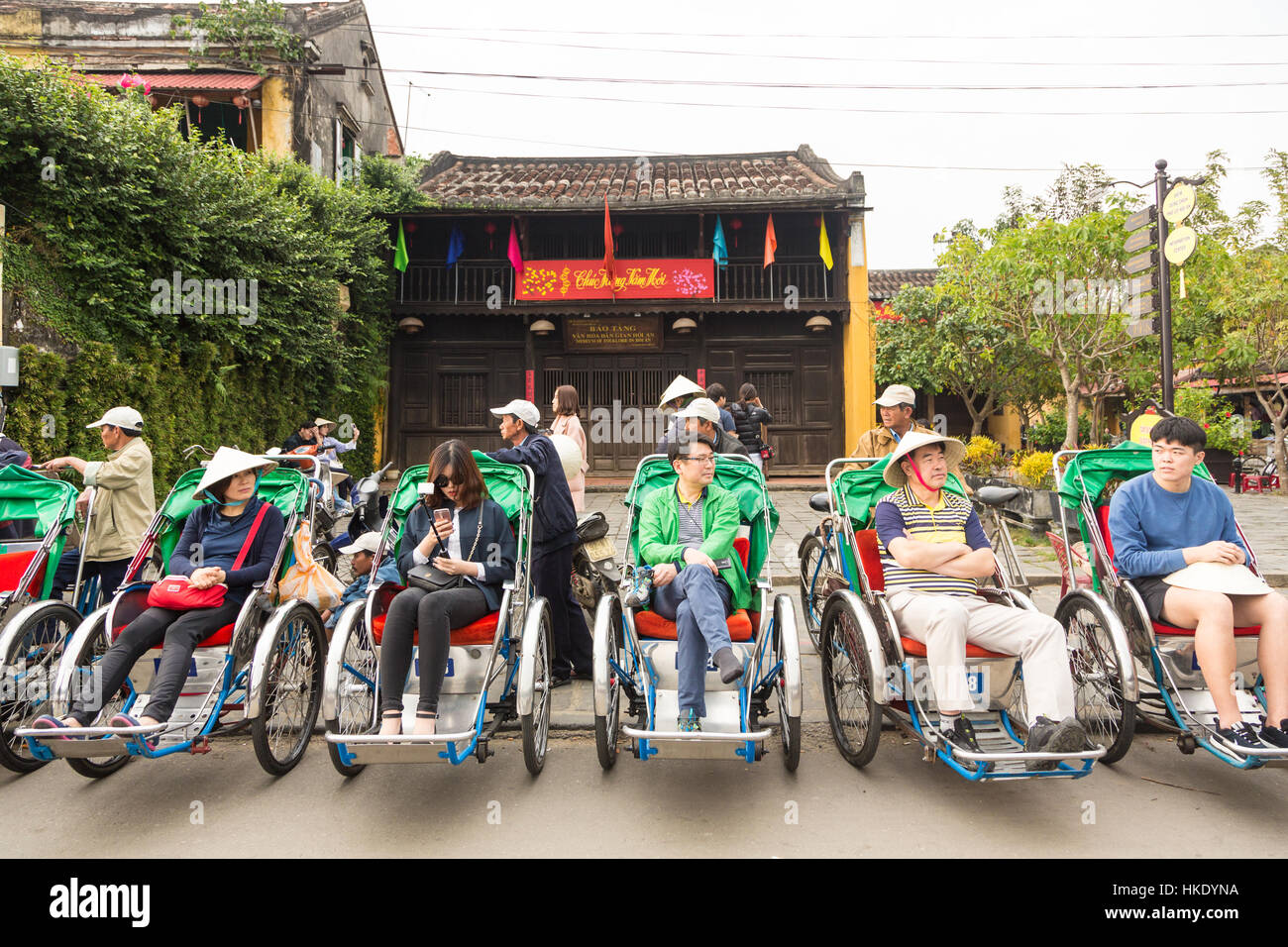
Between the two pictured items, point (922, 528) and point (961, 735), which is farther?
point (922, 528)

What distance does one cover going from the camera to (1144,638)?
3252 mm

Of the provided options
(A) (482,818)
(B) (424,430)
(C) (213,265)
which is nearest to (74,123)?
(C) (213,265)

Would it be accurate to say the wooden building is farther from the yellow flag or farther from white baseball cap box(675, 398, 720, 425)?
white baseball cap box(675, 398, 720, 425)

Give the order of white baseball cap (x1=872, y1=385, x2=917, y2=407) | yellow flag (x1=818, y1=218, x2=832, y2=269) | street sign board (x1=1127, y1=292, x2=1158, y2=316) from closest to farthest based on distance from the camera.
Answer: white baseball cap (x1=872, y1=385, x2=917, y2=407)
street sign board (x1=1127, y1=292, x2=1158, y2=316)
yellow flag (x1=818, y1=218, x2=832, y2=269)

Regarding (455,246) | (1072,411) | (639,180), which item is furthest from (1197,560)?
(639,180)

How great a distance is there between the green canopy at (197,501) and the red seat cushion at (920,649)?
2.98 metres

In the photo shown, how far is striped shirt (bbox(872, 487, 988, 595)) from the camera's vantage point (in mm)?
3434

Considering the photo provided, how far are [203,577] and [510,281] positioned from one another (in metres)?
11.4


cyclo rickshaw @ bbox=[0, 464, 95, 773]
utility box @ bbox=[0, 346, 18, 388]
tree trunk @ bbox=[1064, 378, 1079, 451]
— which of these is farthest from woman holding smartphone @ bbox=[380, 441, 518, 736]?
tree trunk @ bbox=[1064, 378, 1079, 451]

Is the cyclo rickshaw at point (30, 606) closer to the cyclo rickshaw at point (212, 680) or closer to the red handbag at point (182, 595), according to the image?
the cyclo rickshaw at point (212, 680)

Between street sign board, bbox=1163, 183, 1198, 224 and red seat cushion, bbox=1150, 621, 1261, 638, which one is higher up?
street sign board, bbox=1163, 183, 1198, 224

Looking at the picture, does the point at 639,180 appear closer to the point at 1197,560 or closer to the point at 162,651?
the point at 1197,560

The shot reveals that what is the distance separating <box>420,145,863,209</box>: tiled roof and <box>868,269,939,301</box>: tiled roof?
14.7ft

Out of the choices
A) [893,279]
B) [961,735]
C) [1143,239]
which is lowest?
[961,735]
